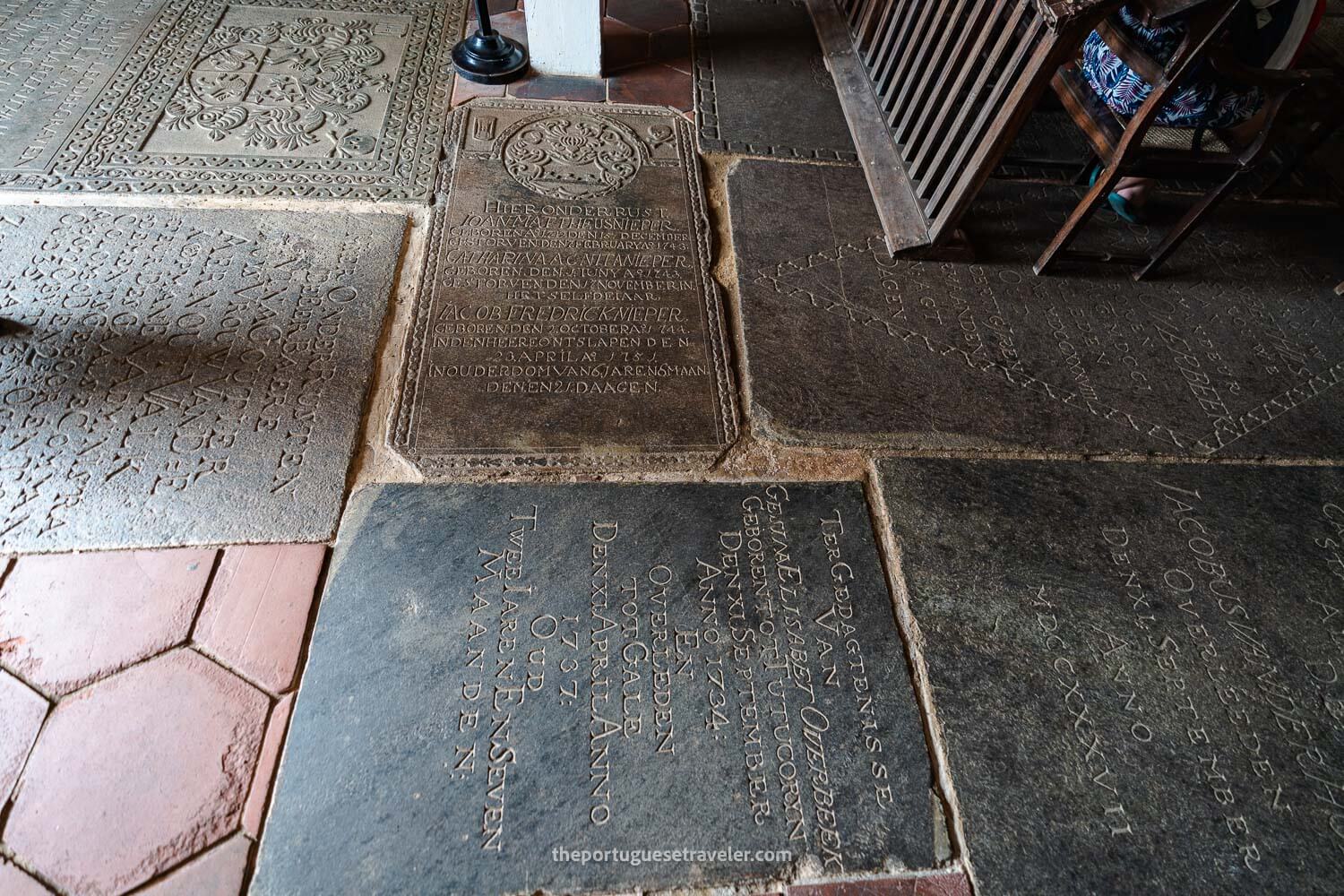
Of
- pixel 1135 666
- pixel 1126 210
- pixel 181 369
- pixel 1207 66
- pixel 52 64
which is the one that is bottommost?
pixel 52 64

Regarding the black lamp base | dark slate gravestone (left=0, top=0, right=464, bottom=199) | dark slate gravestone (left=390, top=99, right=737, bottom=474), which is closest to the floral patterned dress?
dark slate gravestone (left=390, top=99, right=737, bottom=474)

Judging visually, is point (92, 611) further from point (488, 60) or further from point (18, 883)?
point (488, 60)

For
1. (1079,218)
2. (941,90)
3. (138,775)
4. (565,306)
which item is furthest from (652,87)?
(138,775)

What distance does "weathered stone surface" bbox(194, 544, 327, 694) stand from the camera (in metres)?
1.60

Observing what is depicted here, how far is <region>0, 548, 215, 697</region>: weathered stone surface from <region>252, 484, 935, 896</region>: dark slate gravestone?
1.23 ft

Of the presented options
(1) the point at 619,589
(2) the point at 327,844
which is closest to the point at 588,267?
(1) the point at 619,589

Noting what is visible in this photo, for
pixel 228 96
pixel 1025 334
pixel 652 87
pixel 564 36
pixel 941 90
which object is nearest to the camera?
pixel 1025 334

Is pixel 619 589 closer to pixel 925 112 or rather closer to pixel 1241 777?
pixel 1241 777

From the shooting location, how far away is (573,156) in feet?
9.34

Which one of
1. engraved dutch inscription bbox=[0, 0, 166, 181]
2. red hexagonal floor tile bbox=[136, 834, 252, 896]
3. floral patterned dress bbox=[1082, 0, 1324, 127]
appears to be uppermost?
floral patterned dress bbox=[1082, 0, 1324, 127]

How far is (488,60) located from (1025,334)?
2.60m

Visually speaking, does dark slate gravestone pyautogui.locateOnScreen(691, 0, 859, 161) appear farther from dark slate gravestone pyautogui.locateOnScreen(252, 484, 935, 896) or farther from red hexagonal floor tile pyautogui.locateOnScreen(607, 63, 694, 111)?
dark slate gravestone pyautogui.locateOnScreen(252, 484, 935, 896)

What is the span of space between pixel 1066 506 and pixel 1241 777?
2.41 feet

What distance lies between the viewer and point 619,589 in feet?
5.67
